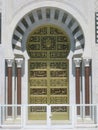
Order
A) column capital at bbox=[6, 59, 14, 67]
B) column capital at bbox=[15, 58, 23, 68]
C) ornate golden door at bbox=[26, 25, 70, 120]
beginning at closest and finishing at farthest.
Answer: column capital at bbox=[6, 59, 14, 67]
column capital at bbox=[15, 58, 23, 68]
ornate golden door at bbox=[26, 25, 70, 120]

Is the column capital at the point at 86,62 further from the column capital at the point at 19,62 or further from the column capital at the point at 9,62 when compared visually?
the column capital at the point at 9,62

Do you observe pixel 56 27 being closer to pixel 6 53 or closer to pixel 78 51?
pixel 78 51

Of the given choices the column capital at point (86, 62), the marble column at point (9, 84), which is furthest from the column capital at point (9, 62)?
the column capital at point (86, 62)

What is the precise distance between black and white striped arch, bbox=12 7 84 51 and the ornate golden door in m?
0.21

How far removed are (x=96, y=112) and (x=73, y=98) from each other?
1366 mm

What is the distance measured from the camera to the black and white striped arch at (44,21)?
9.72 meters

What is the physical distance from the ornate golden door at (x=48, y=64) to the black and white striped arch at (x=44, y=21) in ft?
0.68

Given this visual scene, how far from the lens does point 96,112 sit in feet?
28.5

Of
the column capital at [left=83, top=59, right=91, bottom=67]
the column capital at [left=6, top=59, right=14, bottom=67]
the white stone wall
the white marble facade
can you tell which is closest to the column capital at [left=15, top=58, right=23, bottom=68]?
the white marble facade

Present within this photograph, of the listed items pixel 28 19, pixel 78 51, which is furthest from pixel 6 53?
pixel 78 51

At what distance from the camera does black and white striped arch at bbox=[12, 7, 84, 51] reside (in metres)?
9.72

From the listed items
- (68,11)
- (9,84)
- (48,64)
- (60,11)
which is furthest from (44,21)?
(9,84)

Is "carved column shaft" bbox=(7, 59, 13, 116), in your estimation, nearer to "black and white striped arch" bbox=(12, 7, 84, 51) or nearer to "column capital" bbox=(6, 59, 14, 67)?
"column capital" bbox=(6, 59, 14, 67)

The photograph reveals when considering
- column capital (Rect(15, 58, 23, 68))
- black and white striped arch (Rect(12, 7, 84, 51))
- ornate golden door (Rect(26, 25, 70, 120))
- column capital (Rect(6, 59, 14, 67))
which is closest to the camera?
column capital (Rect(6, 59, 14, 67))
